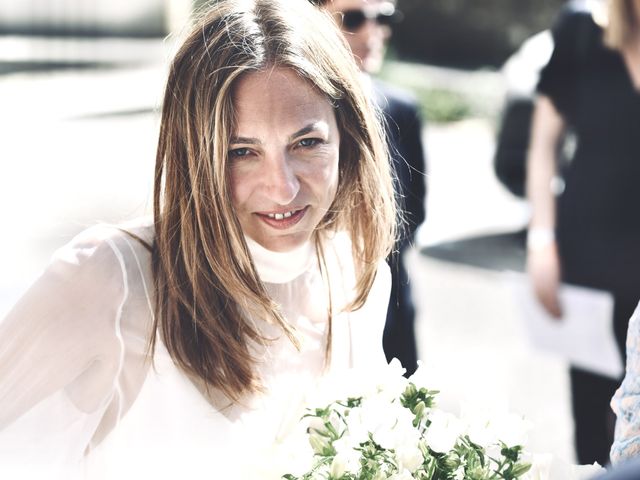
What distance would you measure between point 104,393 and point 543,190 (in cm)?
215

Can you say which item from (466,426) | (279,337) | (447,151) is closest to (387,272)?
(279,337)

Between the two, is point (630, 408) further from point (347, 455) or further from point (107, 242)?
point (107, 242)

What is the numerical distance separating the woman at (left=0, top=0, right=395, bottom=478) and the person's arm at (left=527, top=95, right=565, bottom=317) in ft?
5.87

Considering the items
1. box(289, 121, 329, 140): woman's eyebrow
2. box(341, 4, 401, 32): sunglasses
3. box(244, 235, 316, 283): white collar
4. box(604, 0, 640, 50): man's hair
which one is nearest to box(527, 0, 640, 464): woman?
box(604, 0, 640, 50): man's hair

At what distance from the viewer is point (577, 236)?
3.37 meters

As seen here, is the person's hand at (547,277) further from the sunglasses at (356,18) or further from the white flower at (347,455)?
the white flower at (347,455)

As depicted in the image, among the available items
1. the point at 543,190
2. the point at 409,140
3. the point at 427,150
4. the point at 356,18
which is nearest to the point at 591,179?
the point at 543,190

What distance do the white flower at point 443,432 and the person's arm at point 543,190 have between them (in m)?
2.04

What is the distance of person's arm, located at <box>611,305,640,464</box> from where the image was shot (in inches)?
52.6

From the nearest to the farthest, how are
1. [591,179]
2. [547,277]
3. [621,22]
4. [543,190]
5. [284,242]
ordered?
[284,242], [621,22], [591,179], [547,277], [543,190]

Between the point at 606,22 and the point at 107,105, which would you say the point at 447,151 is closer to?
the point at 107,105

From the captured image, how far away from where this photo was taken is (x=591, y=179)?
3.28 meters

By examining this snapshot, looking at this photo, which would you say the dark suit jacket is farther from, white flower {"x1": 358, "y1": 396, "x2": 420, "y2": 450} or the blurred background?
white flower {"x1": 358, "y1": 396, "x2": 420, "y2": 450}

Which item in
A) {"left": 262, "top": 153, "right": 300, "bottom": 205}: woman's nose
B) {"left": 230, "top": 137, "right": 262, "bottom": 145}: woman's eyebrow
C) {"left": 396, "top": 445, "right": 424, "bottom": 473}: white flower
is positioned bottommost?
{"left": 396, "top": 445, "right": 424, "bottom": 473}: white flower
